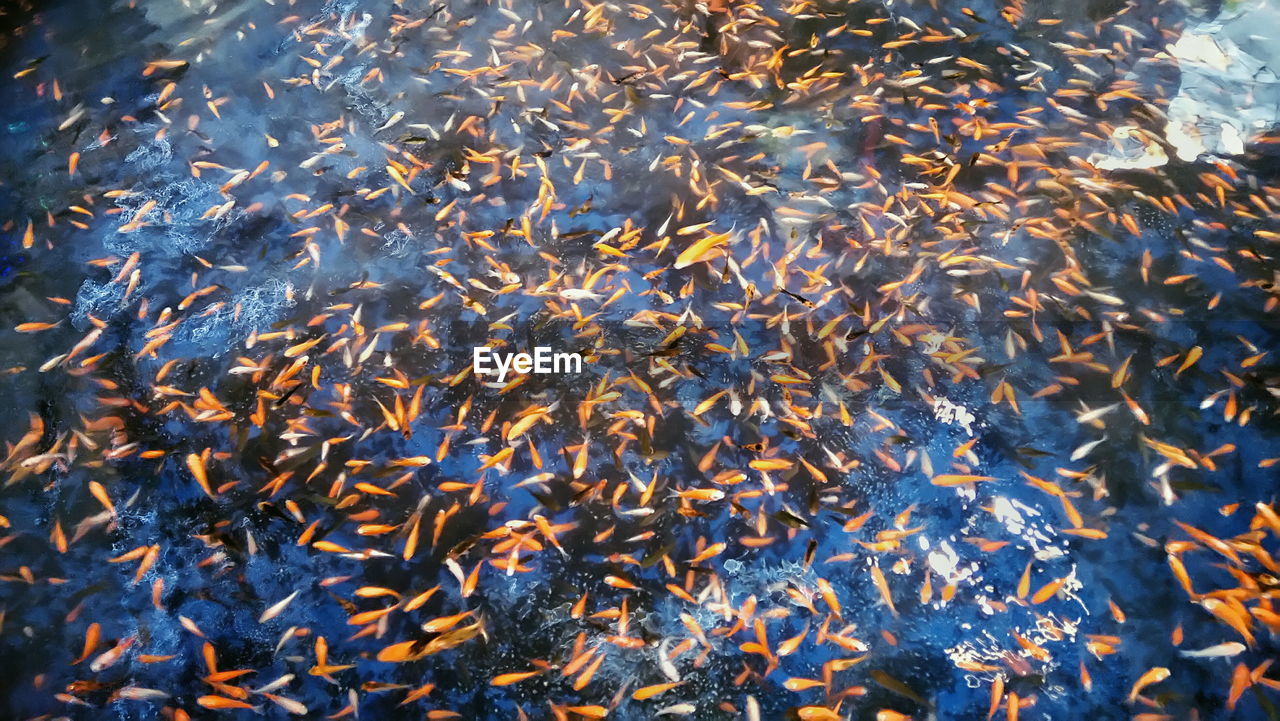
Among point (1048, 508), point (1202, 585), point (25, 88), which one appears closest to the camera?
point (1202, 585)

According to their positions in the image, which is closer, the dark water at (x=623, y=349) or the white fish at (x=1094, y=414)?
the dark water at (x=623, y=349)

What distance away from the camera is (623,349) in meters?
2.74

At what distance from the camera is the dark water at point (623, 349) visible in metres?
2.15

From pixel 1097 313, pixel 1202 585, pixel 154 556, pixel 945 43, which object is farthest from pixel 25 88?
pixel 1202 585

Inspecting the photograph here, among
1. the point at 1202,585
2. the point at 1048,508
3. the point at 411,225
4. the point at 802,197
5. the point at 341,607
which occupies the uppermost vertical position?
the point at 411,225

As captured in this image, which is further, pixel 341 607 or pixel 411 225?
pixel 411 225

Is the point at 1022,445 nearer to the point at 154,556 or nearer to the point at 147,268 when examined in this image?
the point at 154,556

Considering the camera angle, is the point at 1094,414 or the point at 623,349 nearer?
the point at 1094,414

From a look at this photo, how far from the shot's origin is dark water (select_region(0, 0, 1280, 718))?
7.07 feet

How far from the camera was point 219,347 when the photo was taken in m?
2.75

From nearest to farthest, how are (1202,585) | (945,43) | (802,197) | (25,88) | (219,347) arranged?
(1202,585) → (219,347) → (802,197) → (25,88) → (945,43)

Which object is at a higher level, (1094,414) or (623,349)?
(623,349)

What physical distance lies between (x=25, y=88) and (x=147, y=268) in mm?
Result: 1657

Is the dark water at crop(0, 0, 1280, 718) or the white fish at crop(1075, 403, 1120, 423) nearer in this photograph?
the dark water at crop(0, 0, 1280, 718)
